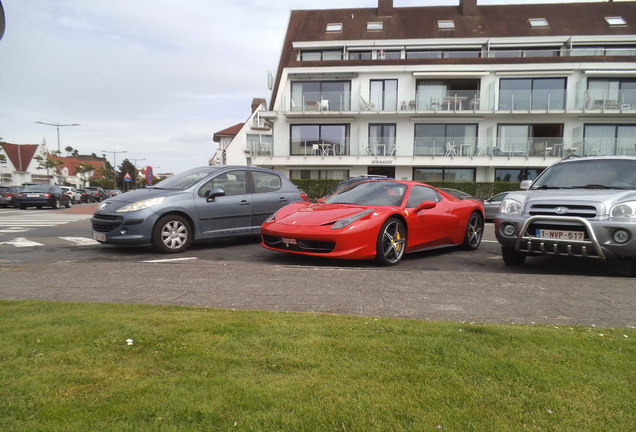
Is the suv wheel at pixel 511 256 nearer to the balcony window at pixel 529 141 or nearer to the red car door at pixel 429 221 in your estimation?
the red car door at pixel 429 221

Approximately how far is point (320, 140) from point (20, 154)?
70637 mm

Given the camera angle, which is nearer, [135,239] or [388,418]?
[388,418]

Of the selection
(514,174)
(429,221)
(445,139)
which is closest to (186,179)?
(429,221)

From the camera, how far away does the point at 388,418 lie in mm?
1865

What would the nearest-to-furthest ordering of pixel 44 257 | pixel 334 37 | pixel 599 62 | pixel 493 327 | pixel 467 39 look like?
1. pixel 493 327
2. pixel 44 257
3. pixel 599 62
4. pixel 467 39
5. pixel 334 37

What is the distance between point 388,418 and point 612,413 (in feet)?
3.37

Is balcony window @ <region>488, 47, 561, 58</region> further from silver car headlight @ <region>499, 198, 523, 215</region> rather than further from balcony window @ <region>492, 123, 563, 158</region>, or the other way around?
silver car headlight @ <region>499, 198, 523, 215</region>

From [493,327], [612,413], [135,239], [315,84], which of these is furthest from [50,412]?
[315,84]

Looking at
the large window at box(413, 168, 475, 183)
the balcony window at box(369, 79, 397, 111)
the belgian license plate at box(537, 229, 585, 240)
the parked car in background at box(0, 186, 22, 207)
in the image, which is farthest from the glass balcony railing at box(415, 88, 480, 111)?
the parked car in background at box(0, 186, 22, 207)

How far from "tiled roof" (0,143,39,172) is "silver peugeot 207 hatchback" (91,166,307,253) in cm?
8269

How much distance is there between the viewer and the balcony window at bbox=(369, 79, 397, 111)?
95.0ft

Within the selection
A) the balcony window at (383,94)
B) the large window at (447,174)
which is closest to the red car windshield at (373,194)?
the large window at (447,174)

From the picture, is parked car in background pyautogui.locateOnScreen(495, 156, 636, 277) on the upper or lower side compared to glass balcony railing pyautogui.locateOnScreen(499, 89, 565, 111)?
lower

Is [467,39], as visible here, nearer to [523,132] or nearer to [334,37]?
[523,132]
